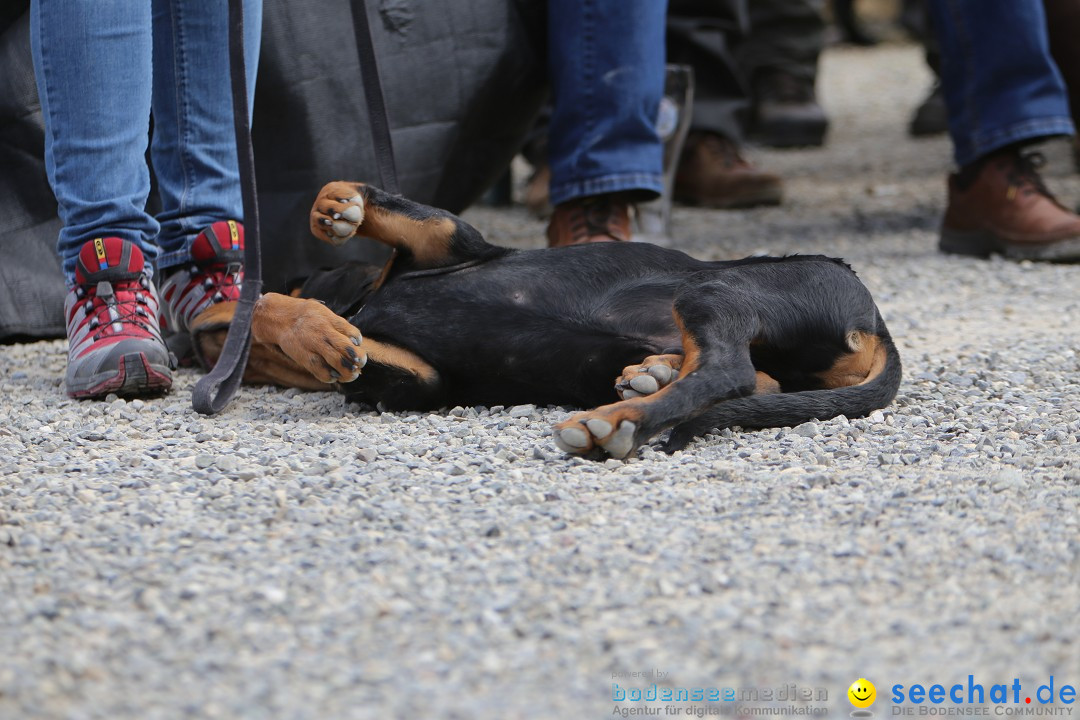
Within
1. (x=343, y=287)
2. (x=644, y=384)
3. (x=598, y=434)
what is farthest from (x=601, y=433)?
(x=343, y=287)

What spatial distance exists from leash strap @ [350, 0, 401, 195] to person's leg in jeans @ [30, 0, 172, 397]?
547 millimetres

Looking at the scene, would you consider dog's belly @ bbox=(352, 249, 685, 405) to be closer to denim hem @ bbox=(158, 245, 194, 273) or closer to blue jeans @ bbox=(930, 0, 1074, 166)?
denim hem @ bbox=(158, 245, 194, 273)

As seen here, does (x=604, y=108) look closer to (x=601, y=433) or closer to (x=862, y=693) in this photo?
(x=601, y=433)

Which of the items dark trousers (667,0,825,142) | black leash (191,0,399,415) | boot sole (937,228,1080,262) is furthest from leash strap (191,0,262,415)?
dark trousers (667,0,825,142)

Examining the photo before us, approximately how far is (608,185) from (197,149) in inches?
59.0

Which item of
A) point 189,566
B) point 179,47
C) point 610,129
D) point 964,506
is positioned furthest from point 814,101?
point 189,566

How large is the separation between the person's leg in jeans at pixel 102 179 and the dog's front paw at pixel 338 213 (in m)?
0.43

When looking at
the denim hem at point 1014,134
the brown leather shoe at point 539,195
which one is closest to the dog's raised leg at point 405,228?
the denim hem at point 1014,134

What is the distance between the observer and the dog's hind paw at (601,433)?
2.24m

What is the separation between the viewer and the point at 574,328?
2668 millimetres

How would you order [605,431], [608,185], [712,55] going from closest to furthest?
[605,431], [608,185], [712,55]

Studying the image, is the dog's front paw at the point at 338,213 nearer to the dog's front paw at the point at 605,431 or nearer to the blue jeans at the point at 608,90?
the dog's front paw at the point at 605,431

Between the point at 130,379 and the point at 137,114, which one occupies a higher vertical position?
the point at 137,114

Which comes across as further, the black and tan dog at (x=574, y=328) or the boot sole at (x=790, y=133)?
the boot sole at (x=790, y=133)
